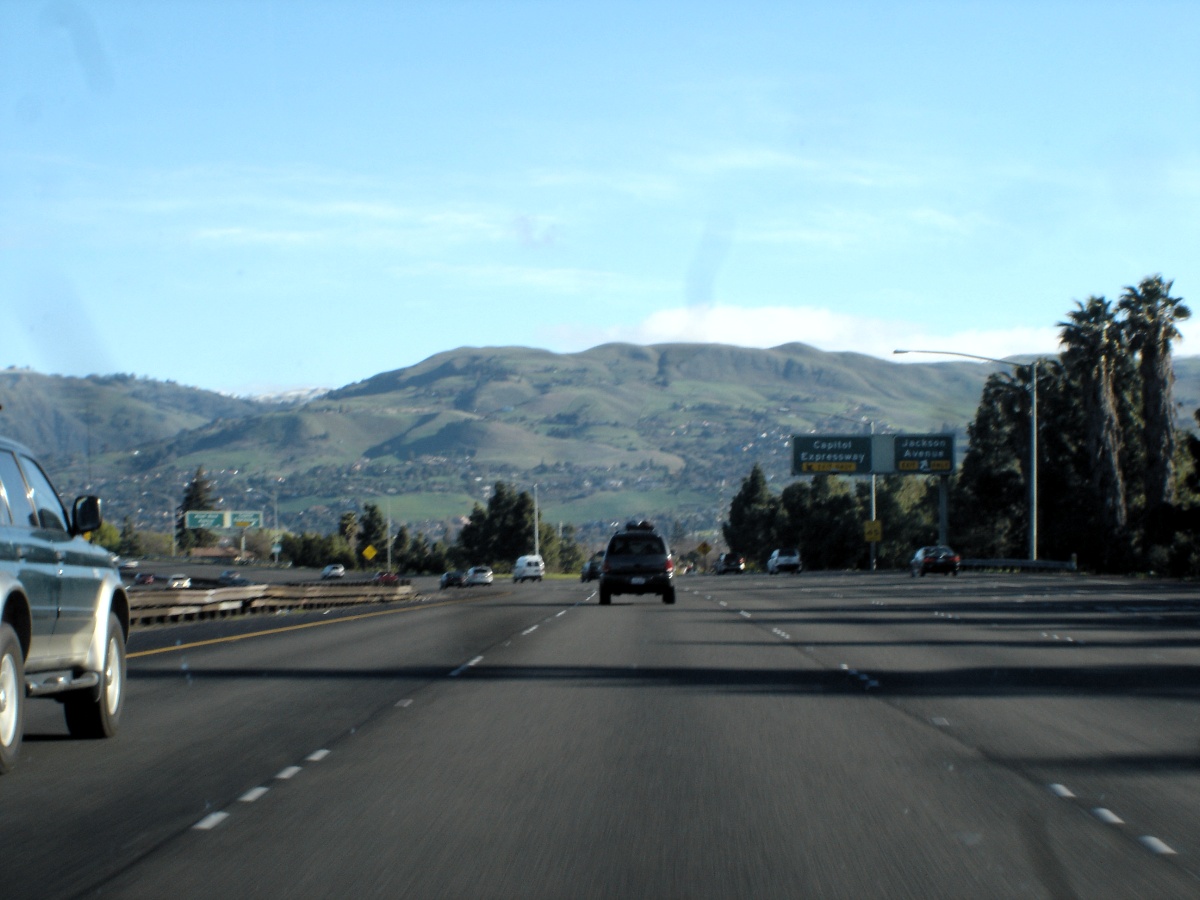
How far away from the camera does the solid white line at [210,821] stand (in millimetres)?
8633

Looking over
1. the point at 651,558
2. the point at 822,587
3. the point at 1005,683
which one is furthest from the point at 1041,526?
the point at 1005,683

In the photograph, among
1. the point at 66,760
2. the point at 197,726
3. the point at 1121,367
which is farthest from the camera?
the point at 1121,367

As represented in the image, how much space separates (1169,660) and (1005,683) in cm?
424

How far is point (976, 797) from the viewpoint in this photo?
959 cm

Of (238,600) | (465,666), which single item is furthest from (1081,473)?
(465,666)

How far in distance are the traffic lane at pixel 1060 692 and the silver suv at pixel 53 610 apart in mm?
7067

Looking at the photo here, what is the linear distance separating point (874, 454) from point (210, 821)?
79.1 meters


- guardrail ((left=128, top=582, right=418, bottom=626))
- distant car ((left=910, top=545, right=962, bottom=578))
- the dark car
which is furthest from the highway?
the dark car

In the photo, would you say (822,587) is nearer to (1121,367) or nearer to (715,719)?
(1121,367)

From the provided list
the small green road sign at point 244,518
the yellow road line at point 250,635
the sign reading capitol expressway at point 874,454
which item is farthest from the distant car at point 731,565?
the yellow road line at point 250,635

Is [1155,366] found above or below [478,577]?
above

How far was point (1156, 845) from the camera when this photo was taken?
26.7ft

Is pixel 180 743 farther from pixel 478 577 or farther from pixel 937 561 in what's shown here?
pixel 478 577

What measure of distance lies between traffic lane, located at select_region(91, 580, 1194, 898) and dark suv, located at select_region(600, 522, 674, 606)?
2536cm
